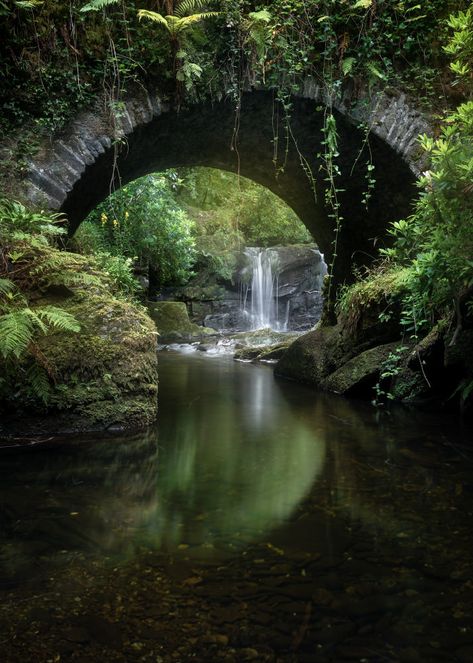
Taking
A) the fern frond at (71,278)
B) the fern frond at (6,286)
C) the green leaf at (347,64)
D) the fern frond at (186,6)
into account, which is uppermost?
the fern frond at (186,6)

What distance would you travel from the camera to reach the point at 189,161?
28.1ft

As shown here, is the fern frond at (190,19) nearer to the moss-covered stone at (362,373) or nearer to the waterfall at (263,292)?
the moss-covered stone at (362,373)

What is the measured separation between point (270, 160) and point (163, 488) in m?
6.67

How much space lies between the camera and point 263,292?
19781 millimetres

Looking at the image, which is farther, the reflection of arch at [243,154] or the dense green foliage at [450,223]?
the reflection of arch at [243,154]

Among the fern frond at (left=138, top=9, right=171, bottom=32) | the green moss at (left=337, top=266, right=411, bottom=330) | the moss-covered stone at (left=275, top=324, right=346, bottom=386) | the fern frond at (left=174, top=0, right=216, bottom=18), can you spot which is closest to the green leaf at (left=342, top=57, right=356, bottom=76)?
the fern frond at (left=174, top=0, right=216, bottom=18)

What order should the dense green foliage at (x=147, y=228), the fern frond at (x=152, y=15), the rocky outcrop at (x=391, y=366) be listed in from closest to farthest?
1. the rocky outcrop at (x=391, y=366)
2. the fern frond at (x=152, y=15)
3. the dense green foliage at (x=147, y=228)

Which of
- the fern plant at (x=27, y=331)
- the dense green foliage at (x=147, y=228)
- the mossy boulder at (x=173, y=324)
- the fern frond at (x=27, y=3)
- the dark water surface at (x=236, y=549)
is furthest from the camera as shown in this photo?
the mossy boulder at (x=173, y=324)

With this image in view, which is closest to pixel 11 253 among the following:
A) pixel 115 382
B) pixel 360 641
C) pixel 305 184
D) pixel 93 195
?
pixel 115 382

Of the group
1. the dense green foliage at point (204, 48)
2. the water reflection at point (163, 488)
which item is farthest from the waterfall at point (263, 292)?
the water reflection at point (163, 488)

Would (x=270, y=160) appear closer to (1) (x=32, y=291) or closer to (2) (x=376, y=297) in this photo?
(2) (x=376, y=297)

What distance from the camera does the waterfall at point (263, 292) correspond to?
19.4 meters

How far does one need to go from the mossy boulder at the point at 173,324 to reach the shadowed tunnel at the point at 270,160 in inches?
256

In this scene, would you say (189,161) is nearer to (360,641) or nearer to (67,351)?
(67,351)
